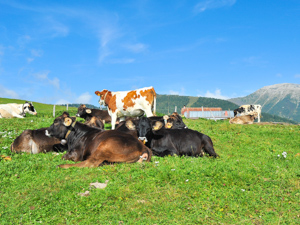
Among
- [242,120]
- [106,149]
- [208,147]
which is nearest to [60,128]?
[106,149]

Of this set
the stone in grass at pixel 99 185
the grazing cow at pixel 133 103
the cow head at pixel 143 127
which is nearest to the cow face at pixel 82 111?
the grazing cow at pixel 133 103

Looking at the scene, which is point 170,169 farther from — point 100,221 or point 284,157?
point 284,157

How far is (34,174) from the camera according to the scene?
7.66 meters

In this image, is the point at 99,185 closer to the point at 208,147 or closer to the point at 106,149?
the point at 106,149

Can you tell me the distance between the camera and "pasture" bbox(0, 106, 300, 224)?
5266 millimetres

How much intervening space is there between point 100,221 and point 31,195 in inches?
82.3

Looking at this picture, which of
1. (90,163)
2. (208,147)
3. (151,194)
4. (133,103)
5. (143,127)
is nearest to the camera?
(151,194)

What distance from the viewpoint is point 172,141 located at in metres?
10.9

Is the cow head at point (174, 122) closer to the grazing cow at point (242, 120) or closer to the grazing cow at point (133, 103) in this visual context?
the grazing cow at point (133, 103)

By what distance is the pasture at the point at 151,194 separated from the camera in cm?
527

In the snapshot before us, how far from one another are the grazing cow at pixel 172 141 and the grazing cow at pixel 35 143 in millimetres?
3226

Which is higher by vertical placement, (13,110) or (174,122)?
(13,110)

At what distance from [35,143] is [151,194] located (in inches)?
266

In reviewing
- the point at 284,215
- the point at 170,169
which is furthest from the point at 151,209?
the point at 284,215
